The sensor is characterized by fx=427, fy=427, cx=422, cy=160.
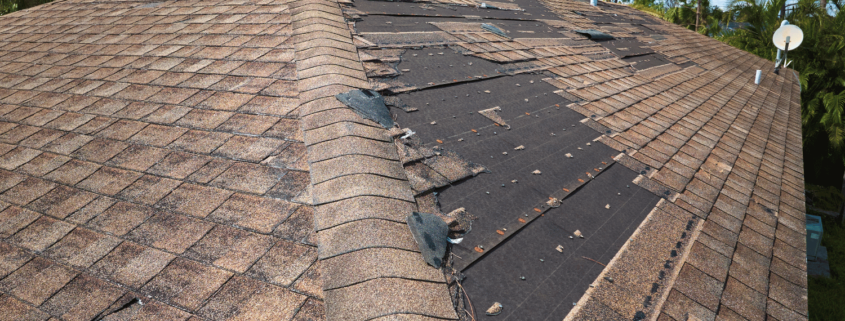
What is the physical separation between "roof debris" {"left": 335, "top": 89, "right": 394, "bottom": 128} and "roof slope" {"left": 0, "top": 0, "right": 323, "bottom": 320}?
1.69 feet

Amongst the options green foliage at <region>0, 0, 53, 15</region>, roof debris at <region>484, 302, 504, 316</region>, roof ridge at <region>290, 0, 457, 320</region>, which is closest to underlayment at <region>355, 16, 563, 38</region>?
roof ridge at <region>290, 0, 457, 320</region>

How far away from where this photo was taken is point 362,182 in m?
2.94

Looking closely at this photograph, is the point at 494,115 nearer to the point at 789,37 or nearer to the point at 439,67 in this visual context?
the point at 439,67

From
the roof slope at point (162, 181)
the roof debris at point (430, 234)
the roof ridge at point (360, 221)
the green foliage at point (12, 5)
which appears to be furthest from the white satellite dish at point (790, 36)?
the green foliage at point (12, 5)

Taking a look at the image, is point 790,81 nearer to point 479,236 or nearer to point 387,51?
point 387,51

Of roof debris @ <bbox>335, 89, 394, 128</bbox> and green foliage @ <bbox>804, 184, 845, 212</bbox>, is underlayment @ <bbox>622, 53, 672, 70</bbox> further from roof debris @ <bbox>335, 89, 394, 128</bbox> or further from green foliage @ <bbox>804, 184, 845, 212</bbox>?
green foliage @ <bbox>804, 184, 845, 212</bbox>

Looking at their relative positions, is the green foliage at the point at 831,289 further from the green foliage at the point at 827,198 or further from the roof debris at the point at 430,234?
the roof debris at the point at 430,234

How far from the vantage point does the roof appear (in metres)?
2.44

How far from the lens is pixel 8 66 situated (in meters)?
6.53

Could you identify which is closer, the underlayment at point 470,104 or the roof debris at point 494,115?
the underlayment at point 470,104

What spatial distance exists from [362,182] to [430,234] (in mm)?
619

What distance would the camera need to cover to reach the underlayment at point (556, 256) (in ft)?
8.02

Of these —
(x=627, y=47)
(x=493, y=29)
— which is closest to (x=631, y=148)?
(x=493, y=29)

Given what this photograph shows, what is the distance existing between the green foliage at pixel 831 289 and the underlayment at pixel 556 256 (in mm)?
9740
